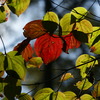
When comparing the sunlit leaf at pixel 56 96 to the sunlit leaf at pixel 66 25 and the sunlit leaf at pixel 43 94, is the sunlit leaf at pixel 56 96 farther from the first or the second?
the sunlit leaf at pixel 66 25

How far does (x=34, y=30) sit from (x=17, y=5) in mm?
67

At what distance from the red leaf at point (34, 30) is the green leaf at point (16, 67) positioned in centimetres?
4

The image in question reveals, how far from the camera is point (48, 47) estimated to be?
0.39 m

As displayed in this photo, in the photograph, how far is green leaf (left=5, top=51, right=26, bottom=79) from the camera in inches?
13.5

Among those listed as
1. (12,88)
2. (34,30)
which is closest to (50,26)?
(34,30)

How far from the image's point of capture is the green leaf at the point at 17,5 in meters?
0.37

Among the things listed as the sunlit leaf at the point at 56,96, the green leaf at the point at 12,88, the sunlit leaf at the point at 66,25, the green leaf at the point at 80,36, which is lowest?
the sunlit leaf at the point at 56,96

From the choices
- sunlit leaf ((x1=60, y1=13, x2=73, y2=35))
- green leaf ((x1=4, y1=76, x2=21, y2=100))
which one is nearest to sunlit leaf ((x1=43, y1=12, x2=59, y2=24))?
sunlit leaf ((x1=60, y1=13, x2=73, y2=35))

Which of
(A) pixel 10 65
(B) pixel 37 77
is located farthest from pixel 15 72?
(B) pixel 37 77

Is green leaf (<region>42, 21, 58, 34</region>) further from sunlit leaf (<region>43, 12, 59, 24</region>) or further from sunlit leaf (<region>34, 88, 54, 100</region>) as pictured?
sunlit leaf (<region>34, 88, 54, 100</region>)

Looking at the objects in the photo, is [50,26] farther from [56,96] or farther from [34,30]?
[56,96]

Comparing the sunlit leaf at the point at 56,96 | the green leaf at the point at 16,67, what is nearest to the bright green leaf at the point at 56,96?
the sunlit leaf at the point at 56,96

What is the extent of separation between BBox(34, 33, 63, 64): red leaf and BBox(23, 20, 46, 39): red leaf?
2 centimetres

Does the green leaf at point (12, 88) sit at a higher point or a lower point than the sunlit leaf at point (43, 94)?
higher
